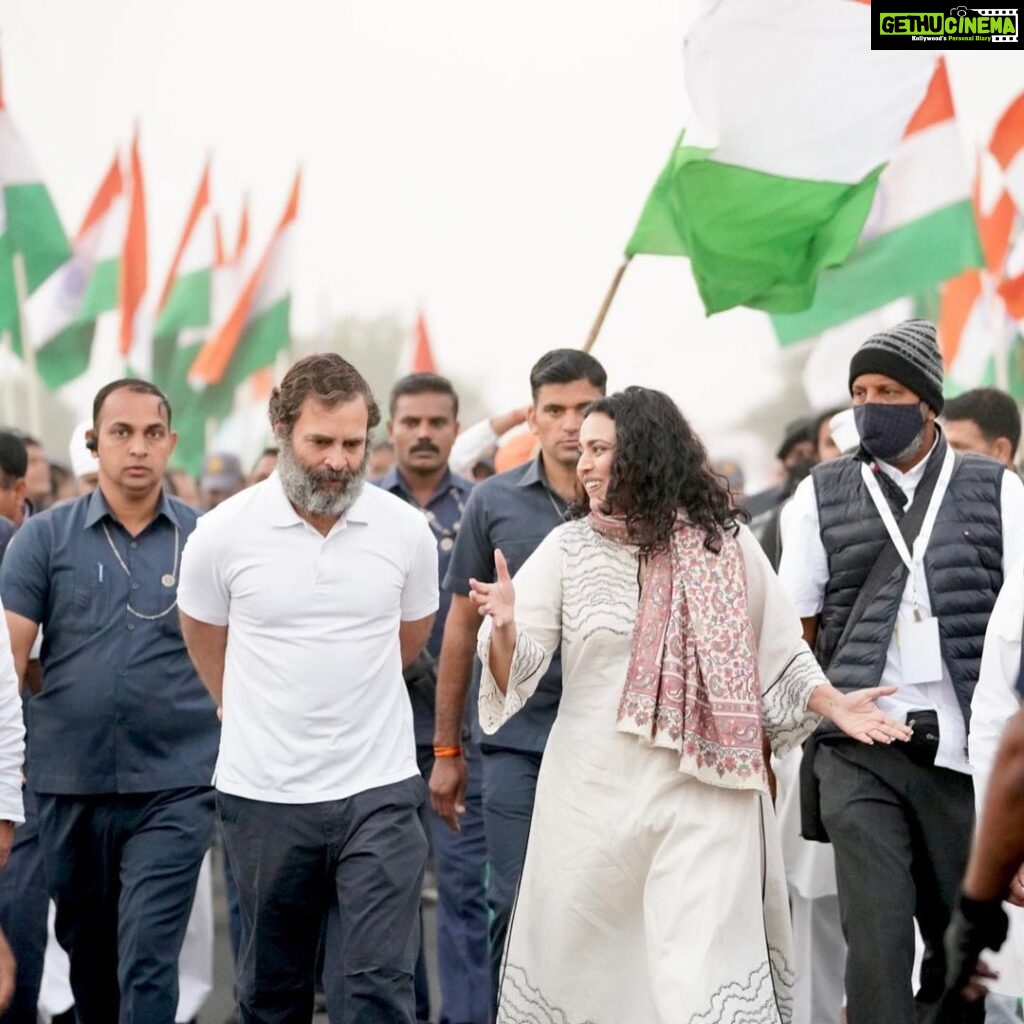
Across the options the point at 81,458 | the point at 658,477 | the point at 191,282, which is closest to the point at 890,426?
the point at 658,477

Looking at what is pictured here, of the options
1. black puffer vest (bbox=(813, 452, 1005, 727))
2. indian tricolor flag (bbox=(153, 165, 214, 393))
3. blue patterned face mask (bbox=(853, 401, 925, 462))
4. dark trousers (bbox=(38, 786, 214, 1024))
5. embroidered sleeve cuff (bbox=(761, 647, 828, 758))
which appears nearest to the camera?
embroidered sleeve cuff (bbox=(761, 647, 828, 758))

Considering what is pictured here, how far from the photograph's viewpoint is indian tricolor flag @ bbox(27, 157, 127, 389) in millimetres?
19344

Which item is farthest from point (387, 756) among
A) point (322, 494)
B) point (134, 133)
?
point (134, 133)

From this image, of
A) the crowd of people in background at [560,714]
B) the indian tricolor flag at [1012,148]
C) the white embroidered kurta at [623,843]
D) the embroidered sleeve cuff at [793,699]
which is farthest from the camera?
the indian tricolor flag at [1012,148]

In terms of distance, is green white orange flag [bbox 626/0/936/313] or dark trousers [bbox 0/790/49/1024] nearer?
dark trousers [bbox 0/790/49/1024]

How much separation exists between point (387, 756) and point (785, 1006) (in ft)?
4.53

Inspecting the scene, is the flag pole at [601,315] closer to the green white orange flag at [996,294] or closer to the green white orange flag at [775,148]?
the green white orange flag at [775,148]

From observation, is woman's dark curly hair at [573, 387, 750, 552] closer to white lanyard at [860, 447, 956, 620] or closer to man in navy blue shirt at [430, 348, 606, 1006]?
white lanyard at [860, 447, 956, 620]

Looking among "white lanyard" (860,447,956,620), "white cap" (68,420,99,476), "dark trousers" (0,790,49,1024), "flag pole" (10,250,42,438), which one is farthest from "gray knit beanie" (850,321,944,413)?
"flag pole" (10,250,42,438)

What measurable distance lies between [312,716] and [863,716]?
160 centimetres

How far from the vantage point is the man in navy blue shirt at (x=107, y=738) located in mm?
6824

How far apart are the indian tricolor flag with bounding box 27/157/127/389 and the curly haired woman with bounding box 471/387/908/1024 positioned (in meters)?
13.8

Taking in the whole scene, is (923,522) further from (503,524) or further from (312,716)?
(312,716)

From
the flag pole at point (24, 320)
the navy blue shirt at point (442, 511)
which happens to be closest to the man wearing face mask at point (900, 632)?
the navy blue shirt at point (442, 511)
